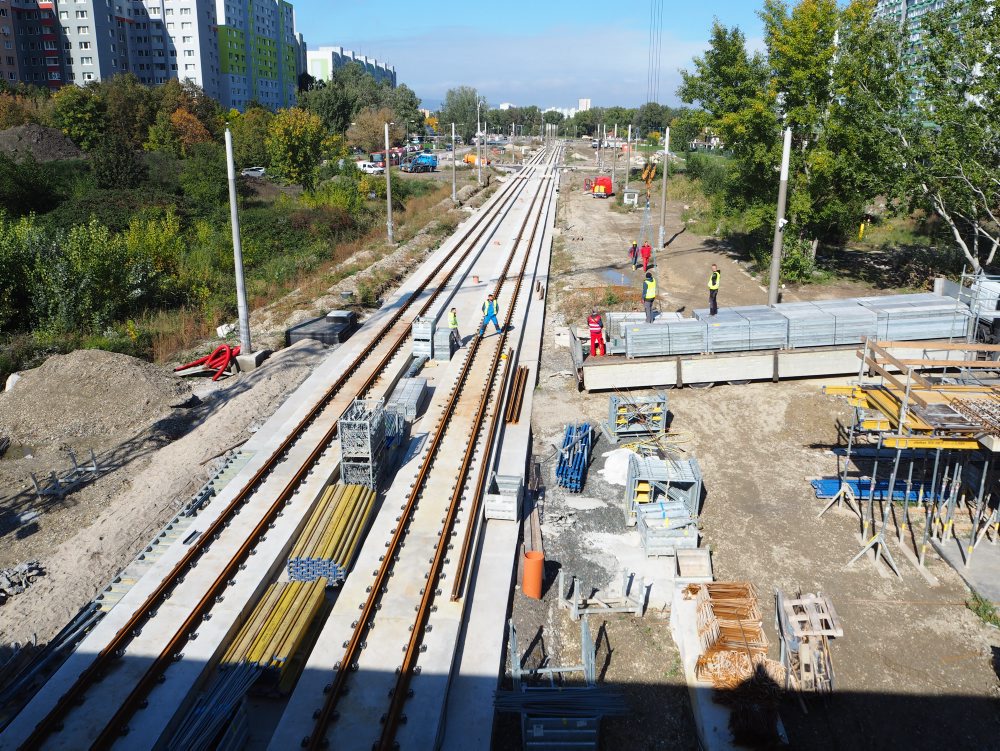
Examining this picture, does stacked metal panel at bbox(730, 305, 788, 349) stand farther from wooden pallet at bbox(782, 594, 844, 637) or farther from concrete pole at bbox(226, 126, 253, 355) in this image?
concrete pole at bbox(226, 126, 253, 355)

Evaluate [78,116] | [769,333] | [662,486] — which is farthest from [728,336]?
[78,116]

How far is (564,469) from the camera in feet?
44.1

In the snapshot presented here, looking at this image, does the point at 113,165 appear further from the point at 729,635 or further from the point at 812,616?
the point at 812,616

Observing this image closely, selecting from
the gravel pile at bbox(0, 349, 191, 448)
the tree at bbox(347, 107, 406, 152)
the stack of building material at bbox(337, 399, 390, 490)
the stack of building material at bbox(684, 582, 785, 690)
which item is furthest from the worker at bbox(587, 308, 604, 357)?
the tree at bbox(347, 107, 406, 152)

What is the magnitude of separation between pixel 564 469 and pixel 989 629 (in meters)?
6.68

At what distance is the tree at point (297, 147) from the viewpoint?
50500 mm

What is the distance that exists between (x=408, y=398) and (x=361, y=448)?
3.55m

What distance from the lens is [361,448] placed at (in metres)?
12.6

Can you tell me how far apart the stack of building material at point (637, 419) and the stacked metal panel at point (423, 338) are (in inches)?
249

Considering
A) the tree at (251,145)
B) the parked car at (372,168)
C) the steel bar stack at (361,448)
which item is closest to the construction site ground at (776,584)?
the steel bar stack at (361,448)

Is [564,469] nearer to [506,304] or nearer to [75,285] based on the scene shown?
[506,304]

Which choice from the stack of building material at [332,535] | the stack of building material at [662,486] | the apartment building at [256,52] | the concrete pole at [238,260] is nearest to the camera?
the stack of building material at [332,535]

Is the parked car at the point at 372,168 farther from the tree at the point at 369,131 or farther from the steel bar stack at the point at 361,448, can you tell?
the steel bar stack at the point at 361,448

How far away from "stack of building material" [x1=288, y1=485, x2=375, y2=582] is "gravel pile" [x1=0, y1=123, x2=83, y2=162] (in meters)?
55.8
